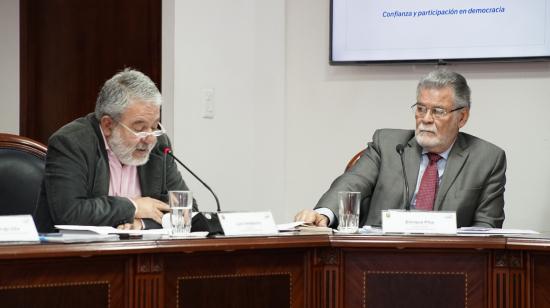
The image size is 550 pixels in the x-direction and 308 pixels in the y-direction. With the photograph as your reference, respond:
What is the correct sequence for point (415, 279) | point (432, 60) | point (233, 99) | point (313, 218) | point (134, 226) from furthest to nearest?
point (233, 99) < point (432, 60) < point (313, 218) < point (134, 226) < point (415, 279)

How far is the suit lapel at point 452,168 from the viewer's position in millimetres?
3404

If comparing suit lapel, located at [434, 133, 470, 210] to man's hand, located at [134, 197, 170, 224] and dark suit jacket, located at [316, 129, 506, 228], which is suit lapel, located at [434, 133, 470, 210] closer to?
dark suit jacket, located at [316, 129, 506, 228]

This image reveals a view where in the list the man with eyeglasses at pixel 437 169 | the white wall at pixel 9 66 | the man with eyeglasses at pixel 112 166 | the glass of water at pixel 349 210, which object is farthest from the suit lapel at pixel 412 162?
the white wall at pixel 9 66

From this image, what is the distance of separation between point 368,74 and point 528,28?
2.74 feet

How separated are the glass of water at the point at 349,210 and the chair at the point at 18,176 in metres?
1.22

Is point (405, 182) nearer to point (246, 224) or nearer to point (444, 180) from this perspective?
point (444, 180)

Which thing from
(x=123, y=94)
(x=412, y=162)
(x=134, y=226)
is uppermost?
(x=123, y=94)

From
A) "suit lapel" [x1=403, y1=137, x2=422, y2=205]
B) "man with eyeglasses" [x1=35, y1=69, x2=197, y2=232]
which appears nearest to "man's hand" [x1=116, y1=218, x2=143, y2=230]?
"man with eyeglasses" [x1=35, y1=69, x2=197, y2=232]

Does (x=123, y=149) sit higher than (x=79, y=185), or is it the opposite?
(x=123, y=149)

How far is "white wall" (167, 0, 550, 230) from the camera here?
171 inches

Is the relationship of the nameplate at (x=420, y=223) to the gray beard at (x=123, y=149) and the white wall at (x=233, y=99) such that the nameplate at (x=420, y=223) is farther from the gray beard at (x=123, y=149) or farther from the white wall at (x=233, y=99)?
the white wall at (x=233, y=99)

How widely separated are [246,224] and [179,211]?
8.5 inches

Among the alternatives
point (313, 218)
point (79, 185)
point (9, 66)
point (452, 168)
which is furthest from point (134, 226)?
point (9, 66)

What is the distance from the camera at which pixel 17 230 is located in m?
2.45
